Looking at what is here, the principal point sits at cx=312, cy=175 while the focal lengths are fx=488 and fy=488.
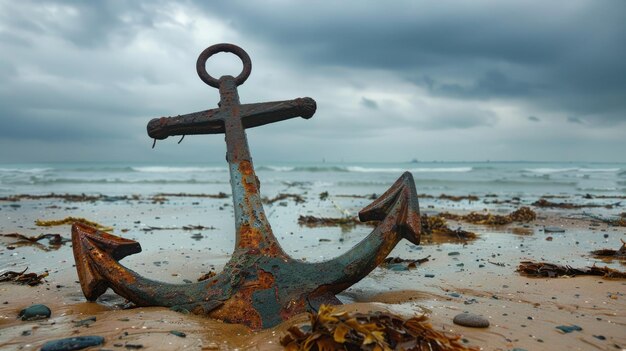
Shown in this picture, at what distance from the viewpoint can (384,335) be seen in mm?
1877

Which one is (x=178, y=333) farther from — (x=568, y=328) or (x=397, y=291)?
(x=568, y=328)

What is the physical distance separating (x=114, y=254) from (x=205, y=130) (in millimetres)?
1098

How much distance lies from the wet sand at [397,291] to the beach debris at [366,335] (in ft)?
0.91

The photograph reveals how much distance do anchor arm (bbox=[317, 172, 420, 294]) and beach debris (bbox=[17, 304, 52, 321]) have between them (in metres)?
1.49

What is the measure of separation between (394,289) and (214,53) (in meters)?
2.10

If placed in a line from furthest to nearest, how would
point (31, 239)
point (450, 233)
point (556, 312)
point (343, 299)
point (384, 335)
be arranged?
point (450, 233)
point (31, 239)
point (343, 299)
point (556, 312)
point (384, 335)

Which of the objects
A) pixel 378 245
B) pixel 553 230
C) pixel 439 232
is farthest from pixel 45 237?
pixel 553 230

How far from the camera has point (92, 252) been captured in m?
2.72

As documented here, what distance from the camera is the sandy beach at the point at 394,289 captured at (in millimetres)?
2201

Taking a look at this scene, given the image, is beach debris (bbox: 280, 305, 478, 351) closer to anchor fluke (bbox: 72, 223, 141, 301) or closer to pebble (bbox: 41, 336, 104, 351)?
pebble (bbox: 41, 336, 104, 351)

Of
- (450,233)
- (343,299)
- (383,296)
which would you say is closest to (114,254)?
(343,299)

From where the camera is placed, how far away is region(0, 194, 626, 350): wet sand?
2.20 metres

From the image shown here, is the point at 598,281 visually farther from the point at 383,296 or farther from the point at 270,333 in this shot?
the point at 270,333

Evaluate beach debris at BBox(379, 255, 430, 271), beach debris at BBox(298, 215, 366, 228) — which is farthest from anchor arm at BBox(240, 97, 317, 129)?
beach debris at BBox(298, 215, 366, 228)
